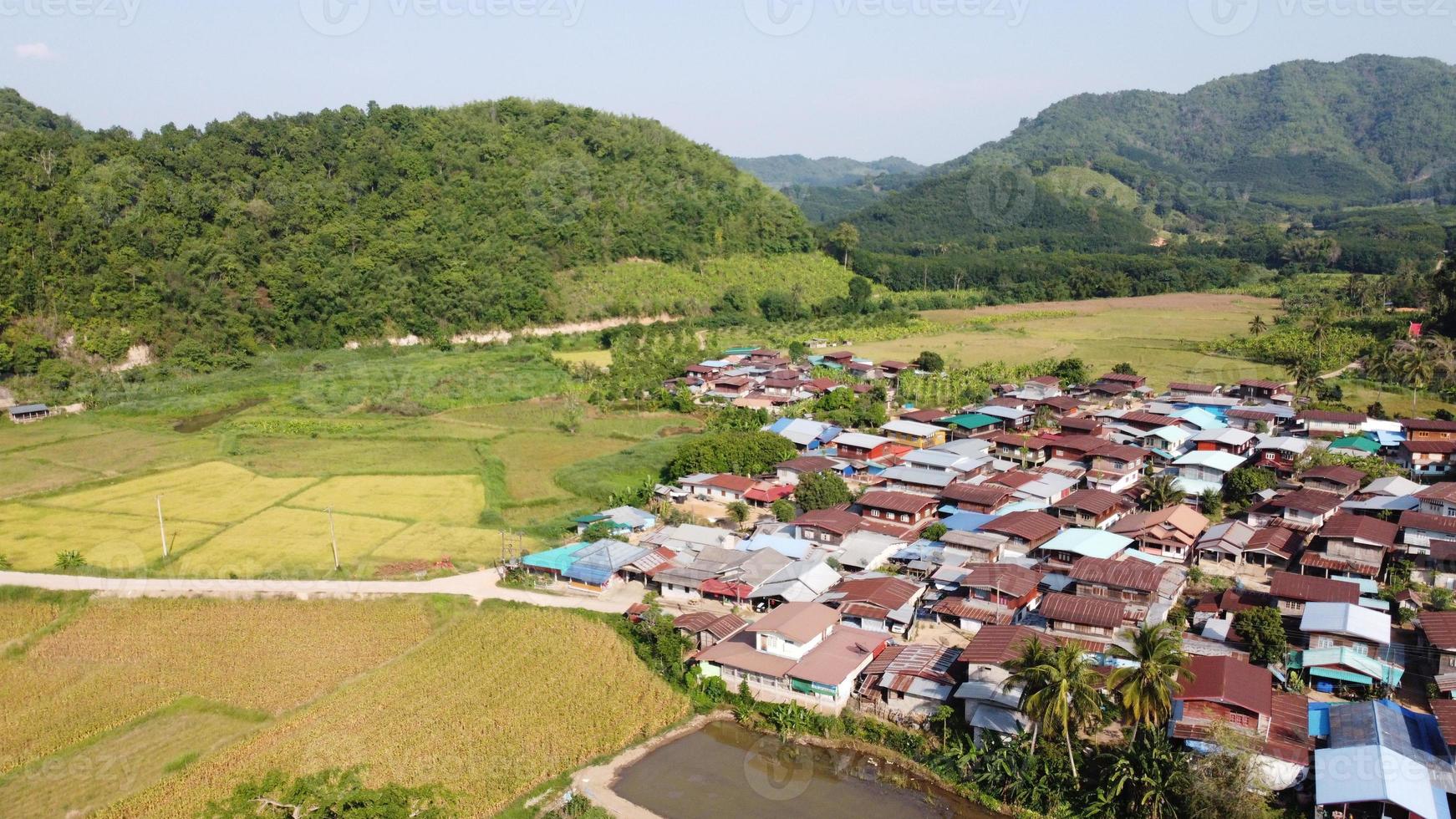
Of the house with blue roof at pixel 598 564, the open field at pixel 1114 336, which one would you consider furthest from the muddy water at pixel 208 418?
the open field at pixel 1114 336

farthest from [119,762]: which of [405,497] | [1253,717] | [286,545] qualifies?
[1253,717]

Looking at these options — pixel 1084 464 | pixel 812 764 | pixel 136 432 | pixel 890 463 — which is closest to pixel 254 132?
pixel 136 432

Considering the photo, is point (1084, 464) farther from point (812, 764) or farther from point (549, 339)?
point (549, 339)

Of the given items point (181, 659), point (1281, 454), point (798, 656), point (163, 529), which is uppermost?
point (163, 529)

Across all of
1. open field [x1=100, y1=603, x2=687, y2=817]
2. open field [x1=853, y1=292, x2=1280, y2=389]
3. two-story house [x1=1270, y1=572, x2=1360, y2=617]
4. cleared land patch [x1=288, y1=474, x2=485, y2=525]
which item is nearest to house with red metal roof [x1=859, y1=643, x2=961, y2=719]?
open field [x1=100, y1=603, x2=687, y2=817]

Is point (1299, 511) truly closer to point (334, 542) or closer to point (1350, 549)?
point (1350, 549)
